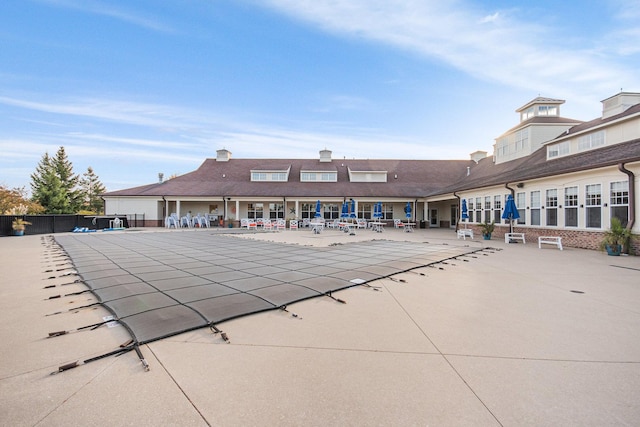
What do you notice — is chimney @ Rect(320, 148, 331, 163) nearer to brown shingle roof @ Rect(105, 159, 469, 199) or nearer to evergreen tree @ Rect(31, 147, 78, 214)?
brown shingle roof @ Rect(105, 159, 469, 199)

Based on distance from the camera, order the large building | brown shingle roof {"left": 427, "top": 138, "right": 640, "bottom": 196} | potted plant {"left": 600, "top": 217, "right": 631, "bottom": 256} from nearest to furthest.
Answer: potted plant {"left": 600, "top": 217, "right": 631, "bottom": 256} < brown shingle roof {"left": 427, "top": 138, "right": 640, "bottom": 196} < the large building

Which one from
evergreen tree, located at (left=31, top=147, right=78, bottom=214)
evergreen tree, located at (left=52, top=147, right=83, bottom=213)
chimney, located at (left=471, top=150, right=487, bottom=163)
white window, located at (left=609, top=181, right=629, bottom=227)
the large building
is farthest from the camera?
evergreen tree, located at (left=52, top=147, right=83, bottom=213)

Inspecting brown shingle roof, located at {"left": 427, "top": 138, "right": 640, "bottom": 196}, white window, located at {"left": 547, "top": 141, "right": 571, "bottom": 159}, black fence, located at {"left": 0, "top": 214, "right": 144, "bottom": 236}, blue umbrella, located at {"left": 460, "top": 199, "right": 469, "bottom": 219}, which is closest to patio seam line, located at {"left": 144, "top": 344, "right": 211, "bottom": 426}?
brown shingle roof, located at {"left": 427, "top": 138, "right": 640, "bottom": 196}

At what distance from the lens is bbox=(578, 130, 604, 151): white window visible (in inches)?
517

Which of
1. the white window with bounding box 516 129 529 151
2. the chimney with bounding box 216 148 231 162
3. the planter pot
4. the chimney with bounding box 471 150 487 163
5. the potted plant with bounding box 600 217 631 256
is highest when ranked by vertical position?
the chimney with bounding box 216 148 231 162

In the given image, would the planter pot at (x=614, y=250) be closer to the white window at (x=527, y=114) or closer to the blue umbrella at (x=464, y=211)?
the blue umbrella at (x=464, y=211)

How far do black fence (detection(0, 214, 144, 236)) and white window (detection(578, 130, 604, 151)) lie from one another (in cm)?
3095

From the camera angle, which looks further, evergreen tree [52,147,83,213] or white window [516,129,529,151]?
evergreen tree [52,147,83,213]

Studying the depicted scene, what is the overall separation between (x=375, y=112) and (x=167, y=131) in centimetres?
2288

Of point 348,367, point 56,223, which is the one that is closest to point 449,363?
point 348,367

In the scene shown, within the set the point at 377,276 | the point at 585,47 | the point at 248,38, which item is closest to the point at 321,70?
the point at 248,38

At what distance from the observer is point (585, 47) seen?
9.53 meters

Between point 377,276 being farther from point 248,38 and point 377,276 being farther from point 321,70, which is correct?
point 321,70

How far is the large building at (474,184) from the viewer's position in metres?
10.9
